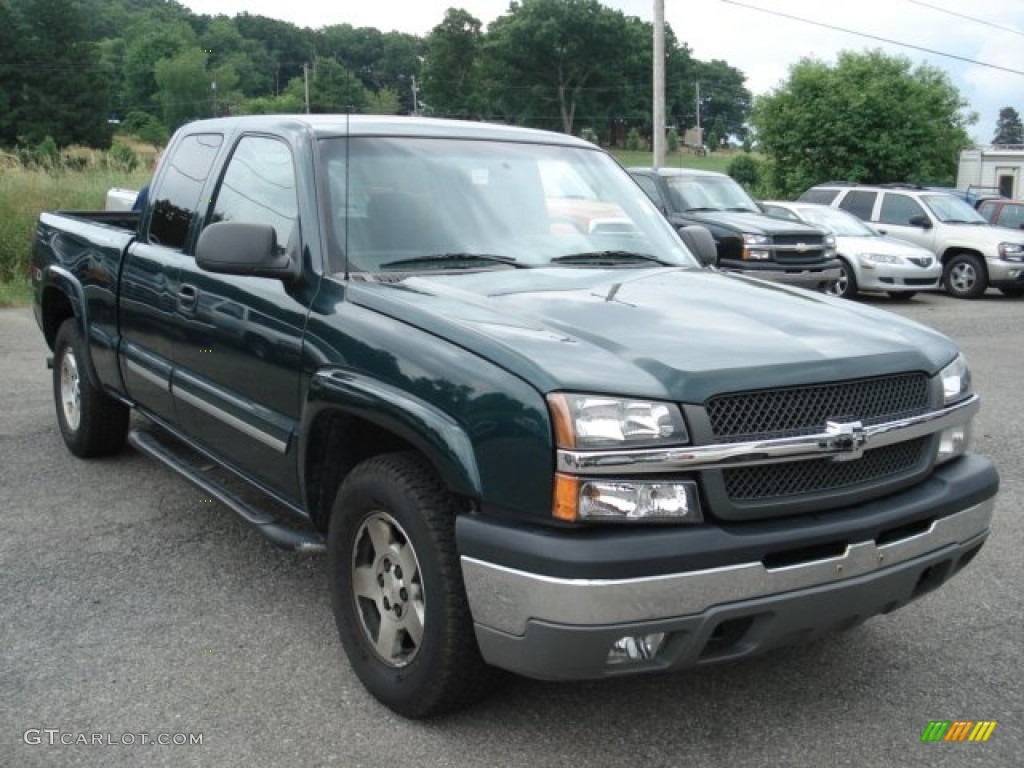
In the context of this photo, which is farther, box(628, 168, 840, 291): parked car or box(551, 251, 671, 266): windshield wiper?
box(628, 168, 840, 291): parked car

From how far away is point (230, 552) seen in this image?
15.6ft

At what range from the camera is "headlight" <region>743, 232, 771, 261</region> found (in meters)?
14.0

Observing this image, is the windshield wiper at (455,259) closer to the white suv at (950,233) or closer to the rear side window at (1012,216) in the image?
the white suv at (950,233)

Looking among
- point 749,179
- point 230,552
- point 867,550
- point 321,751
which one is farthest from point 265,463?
point 749,179

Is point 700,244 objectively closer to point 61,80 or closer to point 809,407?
point 809,407

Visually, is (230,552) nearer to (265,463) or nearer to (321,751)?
(265,463)

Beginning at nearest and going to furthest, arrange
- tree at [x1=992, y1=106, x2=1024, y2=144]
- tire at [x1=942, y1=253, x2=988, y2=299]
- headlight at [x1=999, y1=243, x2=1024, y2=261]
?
headlight at [x1=999, y1=243, x2=1024, y2=261]
tire at [x1=942, y1=253, x2=988, y2=299]
tree at [x1=992, y1=106, x2=1024, y2=144]

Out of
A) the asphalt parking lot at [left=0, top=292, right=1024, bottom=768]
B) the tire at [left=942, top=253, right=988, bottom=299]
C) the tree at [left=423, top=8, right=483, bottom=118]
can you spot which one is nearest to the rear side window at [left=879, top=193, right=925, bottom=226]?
the tire at [left=942, top=253, right=988, bottom=299]

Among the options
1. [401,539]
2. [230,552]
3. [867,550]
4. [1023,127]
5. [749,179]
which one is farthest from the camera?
[1023,127]

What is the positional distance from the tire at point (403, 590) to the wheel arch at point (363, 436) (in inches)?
4.3

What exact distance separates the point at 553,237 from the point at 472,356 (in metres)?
1.30

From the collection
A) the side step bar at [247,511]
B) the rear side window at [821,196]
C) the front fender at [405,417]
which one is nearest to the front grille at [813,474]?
the front fender at [405,417]

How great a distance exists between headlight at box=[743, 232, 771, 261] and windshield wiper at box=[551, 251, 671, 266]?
10002 mm

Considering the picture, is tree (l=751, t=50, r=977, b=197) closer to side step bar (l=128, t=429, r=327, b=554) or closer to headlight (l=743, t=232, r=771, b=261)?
headlight (l=743, t=232, r=771, b=261)
